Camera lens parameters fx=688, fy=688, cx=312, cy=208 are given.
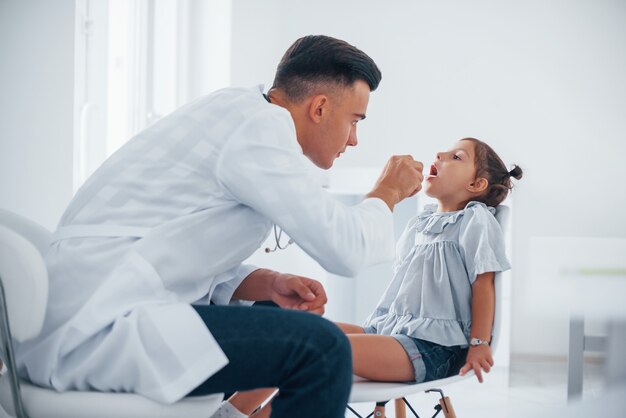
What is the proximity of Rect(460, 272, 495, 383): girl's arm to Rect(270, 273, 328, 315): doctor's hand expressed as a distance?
0.39 metres

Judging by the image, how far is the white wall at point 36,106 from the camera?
2.00 meters

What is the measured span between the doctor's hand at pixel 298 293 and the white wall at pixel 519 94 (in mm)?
2498

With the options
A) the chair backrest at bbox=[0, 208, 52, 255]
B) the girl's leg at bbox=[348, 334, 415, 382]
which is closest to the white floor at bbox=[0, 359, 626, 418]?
the girl's leg at bbox=[348, 334, 415, 382]

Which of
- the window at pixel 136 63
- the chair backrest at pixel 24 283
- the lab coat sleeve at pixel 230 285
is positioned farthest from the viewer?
the window at pixel 136 63

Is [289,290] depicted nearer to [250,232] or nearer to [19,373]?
[250,232]

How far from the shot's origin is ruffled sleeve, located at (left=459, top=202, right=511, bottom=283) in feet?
5.17

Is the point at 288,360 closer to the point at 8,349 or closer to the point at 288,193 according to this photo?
the point at 288,193

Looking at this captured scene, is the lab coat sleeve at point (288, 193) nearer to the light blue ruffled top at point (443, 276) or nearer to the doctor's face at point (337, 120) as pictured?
the doctor's face at point (337, 120)

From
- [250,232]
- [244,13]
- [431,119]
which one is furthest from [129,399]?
[431,119]

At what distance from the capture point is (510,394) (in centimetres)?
289

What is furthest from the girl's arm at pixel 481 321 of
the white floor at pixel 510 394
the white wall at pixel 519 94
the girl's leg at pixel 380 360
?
the white wall at pixel 519 94

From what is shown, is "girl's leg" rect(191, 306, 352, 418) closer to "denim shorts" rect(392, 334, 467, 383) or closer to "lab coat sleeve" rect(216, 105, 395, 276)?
"lab coat sleeve" rect(216, 105, 395, 276)

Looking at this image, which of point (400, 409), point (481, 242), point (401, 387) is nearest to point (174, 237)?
point (401, 387)

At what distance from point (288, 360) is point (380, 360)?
0.47 meters
